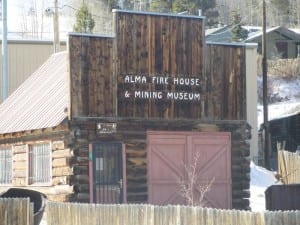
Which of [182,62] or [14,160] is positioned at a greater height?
[182,62]

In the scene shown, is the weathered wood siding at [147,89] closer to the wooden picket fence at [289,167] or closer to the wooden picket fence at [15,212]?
the wooden picket fence at [289,167]

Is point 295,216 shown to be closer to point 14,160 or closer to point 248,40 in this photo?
point 14,160

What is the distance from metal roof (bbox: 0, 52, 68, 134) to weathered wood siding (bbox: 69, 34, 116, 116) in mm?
623

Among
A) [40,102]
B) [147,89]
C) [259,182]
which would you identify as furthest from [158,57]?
[259,182]

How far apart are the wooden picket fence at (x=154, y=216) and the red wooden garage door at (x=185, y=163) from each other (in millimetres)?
8016

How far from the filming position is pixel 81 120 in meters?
22.1

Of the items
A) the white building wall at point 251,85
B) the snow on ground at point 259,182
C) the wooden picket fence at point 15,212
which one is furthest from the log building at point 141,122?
the white building wall at point 251,85

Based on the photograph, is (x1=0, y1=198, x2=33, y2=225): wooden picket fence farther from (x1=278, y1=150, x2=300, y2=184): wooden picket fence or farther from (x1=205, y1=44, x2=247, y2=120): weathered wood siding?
(x1=278, y1=150, x2=300, y2=184): wooden picket fence

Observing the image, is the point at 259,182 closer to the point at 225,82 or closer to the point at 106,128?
the point at 225,82

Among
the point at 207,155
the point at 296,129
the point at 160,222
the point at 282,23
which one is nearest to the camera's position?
the point at 160,222

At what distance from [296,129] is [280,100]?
31.9 feet

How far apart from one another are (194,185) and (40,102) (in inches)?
219

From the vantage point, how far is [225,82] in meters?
24.4

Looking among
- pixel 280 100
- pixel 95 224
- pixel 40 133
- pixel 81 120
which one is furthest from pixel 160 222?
pixel 280 100
